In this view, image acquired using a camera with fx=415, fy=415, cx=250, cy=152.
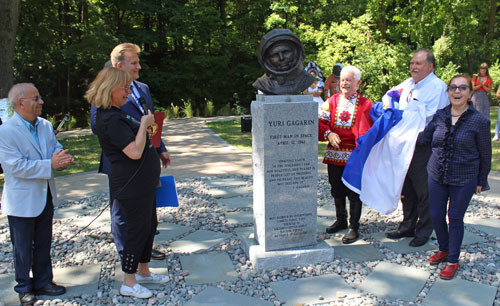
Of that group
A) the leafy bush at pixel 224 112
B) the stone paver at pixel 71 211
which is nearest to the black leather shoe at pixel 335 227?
the stone paver at pixel 71 211

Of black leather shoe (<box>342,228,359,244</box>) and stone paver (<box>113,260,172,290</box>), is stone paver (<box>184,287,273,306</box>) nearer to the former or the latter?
stone paver (<box>113,260,172,290</box>)

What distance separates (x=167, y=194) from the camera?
426 cm

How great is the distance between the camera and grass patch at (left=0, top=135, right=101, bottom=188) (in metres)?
8.63

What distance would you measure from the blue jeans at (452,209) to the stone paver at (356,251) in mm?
661

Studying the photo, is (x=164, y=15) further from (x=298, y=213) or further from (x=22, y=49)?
(x=298, y=213)

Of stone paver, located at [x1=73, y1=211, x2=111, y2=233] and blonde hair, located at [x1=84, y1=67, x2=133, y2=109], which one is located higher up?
blonde hair, located at [x1=84, y1=67, x2=133, y2=109]

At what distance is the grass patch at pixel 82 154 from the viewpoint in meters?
8.63

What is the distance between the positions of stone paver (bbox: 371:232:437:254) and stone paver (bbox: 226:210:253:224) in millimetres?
1621

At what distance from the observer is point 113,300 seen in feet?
11.4

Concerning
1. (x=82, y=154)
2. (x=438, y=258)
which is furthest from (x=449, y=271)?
(x=82, y=154)

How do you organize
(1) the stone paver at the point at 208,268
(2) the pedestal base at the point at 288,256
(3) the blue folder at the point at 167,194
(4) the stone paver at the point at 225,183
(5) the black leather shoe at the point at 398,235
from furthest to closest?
(4) the stone paver at the point at 225,183, (5) the black leather shoe at the point at 398,235, (3) the blue folder at the point at 167,194, (2) the pedestal base at the point at 288,256, (1) the stone paver at the point at 208,268

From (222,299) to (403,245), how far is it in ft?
7.19

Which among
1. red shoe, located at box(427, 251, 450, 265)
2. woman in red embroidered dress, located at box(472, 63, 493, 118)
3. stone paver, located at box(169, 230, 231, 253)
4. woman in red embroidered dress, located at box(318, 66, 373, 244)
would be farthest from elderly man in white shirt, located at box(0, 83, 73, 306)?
woman in red embroidered dress, located at box(472, 63, 493, 118)

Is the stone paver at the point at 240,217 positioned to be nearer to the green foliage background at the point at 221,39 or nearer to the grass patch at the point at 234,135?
the grass patch at the point at 234,135
